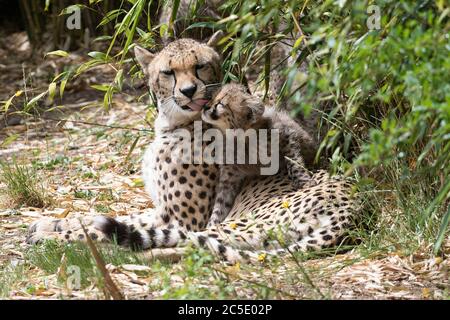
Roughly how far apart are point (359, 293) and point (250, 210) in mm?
1237

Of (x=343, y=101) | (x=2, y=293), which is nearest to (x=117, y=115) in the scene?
(x=343, y=101)

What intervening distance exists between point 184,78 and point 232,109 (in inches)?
12.3

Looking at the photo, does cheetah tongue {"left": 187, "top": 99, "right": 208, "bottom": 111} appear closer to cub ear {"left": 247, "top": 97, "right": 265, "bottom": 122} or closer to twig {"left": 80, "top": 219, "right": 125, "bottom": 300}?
cub ear {"left": 247, "top": 97, "right": 265, "bottom": 122}

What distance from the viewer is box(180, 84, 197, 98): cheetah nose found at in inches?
188

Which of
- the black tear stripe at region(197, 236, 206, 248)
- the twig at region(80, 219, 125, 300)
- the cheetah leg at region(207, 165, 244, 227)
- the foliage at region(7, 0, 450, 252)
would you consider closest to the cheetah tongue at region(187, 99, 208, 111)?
the cheetah leg at region(207, 165, 244, 227)

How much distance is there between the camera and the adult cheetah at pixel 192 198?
4379 mm

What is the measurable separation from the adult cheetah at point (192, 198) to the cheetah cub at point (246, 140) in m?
0.07

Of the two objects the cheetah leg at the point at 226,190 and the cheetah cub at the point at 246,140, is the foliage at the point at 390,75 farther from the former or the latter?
the cheetah leg at the point at 226,190

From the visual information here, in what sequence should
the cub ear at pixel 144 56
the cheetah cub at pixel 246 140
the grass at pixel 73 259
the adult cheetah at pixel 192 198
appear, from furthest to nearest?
the cub ear at pixel 144 56 < the cheetah cub at pixel 246 140 < the adult cheetah at pixel 192 198 < the grass at pixel 73 259

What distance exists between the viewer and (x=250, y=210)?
4734 millimetres

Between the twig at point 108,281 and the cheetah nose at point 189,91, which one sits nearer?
the twig at point 108,281
